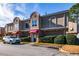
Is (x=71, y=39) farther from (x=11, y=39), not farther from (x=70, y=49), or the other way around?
(x=11, y=39)

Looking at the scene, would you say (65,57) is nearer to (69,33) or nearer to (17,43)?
(69,33)

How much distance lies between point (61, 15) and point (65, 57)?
4.80 feet

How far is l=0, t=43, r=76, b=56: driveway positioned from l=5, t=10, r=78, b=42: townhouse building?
18.2 inches

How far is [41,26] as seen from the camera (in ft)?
32.3

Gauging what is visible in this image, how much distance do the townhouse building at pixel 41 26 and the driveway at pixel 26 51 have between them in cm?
46

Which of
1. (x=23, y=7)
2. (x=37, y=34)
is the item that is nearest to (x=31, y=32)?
(x=37, y=34)

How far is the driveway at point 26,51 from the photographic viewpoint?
908 centimetres

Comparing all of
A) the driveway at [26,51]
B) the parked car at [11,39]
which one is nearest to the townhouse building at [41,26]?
the parked car at [11,39]

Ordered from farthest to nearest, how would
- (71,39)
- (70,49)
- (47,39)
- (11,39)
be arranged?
(11,39) < (47,39) < (71,39) < (70,49)

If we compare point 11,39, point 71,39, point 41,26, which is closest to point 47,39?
point 41,26

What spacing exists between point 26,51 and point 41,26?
3.75 feet

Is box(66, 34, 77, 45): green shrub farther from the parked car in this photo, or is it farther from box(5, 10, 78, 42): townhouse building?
the parked car

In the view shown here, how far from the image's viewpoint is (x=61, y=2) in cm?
919

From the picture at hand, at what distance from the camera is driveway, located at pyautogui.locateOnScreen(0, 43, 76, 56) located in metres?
9.08
